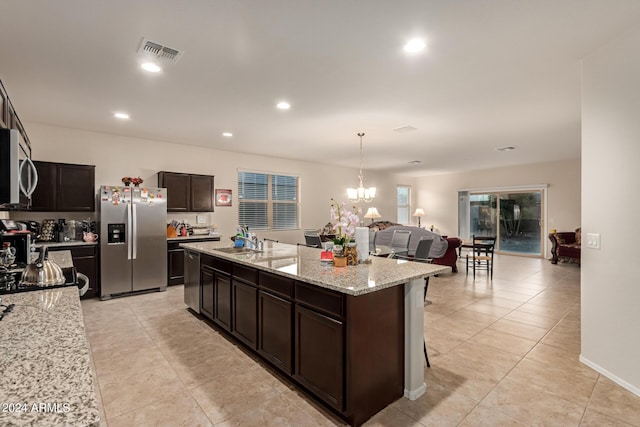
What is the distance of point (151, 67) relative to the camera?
2898mm

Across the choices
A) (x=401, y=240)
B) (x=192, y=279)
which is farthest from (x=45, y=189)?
(x=401, y=240)

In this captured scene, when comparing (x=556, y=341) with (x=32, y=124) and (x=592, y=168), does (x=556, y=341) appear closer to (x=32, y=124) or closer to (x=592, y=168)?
(x=592, y=168)

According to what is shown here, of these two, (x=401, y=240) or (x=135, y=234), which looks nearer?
(x=135, y=234)

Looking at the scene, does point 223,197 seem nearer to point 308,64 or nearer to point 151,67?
point 151,67

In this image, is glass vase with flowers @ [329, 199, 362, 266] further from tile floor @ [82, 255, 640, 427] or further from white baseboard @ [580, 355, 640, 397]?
white baseboard @ [580, 355, 640, 397]

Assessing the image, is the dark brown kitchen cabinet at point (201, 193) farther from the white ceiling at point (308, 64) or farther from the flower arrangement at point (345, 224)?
the flower arrangement at point (345, 224)

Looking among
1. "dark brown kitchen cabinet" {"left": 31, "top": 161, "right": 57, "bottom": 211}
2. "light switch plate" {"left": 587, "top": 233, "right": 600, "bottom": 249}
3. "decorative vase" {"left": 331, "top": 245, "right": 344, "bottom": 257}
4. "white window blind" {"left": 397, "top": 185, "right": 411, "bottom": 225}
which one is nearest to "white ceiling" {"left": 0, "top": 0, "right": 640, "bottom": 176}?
"dark brown kitchen cabinet" {"left": 31, "top": 161, "right": 57, "bottom": 211}

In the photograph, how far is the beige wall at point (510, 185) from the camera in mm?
8203

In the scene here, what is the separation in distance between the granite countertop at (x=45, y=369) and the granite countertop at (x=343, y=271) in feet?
4.09

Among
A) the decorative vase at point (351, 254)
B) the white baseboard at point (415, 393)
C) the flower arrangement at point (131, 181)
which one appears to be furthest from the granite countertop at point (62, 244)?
the white baseboard at point (415, 393)

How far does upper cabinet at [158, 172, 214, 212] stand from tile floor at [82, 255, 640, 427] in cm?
208

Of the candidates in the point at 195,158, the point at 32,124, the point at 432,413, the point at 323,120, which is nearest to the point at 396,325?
the point at 432,413

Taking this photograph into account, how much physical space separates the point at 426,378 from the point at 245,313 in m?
1.64

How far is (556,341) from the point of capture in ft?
10.5
